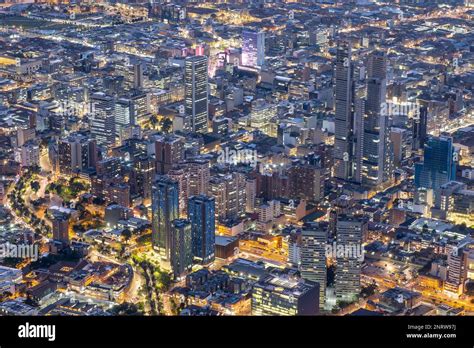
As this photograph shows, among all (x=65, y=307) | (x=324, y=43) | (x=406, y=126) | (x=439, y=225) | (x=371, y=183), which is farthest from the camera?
(x=324, y=43)

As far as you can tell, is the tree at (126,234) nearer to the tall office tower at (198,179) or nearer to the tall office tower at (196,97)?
the tall office tower at (198,179)

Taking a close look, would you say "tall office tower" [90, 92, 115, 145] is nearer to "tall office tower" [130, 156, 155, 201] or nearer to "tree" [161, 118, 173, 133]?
"tree" [161, 118, 173, 133]

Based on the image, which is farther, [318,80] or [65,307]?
[318,80]

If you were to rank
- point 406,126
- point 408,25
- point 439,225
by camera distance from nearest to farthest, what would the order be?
point 439,225 → point 406,126 → point 408,25

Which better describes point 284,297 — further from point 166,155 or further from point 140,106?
point 140,106

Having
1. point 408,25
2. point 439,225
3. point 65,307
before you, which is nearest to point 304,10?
point 408,25
